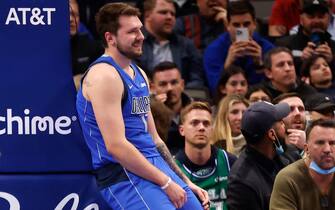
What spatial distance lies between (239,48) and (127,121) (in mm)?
4862

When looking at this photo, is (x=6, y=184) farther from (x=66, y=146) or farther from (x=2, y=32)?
(x=2, y=32)

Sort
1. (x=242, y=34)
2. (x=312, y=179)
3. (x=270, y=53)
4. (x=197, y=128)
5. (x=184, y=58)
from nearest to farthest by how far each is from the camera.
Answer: (x=312, y=179), (x=197, y=128), (x=270, y=53), (x=242, y=34), (x=184, y=58)

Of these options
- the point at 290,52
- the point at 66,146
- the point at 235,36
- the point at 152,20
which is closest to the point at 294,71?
the point at 290,52

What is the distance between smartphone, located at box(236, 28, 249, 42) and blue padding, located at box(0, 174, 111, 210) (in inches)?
183

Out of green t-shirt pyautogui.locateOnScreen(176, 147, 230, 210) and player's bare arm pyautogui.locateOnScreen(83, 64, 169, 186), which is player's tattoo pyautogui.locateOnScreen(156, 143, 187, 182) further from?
green t-shirt pyautogui.locateOnScreen(176, 147, 230, 210)

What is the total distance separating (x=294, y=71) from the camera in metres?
10.5

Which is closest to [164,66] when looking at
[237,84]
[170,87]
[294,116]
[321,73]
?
[170,87]

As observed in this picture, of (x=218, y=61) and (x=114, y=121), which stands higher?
(x=114, y=121)

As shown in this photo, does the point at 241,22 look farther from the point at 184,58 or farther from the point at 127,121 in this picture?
the point at 127,121

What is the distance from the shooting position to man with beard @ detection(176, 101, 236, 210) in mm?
8461

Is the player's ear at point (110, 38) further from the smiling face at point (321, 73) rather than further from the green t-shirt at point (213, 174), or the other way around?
the smiling face at point (321, 73)

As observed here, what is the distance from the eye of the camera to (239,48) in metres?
11.1

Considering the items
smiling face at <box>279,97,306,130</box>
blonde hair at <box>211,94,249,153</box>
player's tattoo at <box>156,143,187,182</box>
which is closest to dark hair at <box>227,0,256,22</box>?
blonde hair at <box>211,94,249,153</box>

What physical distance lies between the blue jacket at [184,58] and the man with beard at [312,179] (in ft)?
13.0
